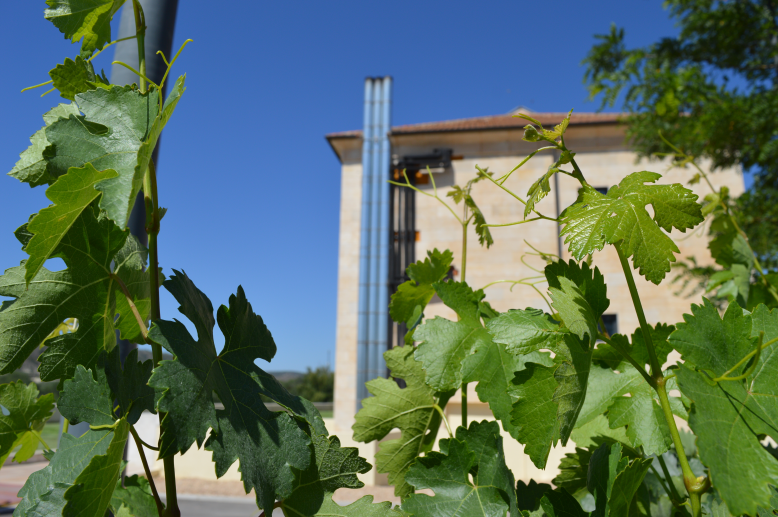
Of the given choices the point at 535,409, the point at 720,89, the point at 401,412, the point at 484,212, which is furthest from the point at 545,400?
the point at 484,212

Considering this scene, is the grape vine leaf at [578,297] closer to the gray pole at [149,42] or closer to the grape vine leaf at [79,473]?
the grape vine leaf at [79,473]

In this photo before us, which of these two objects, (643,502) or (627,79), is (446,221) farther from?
(643,502)

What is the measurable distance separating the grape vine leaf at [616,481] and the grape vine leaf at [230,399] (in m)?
0.19

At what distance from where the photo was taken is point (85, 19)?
409 mm

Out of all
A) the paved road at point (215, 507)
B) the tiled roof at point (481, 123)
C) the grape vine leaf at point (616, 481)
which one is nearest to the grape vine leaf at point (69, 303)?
the grape vine leaf at point (616, 481)

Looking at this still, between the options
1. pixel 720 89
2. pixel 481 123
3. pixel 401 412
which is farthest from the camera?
pixel 481 123

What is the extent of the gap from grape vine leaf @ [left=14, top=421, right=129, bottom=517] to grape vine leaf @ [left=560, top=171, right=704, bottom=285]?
0.31m

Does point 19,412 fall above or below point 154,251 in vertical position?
below

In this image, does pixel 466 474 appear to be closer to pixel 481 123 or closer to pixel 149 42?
pixel 149 42

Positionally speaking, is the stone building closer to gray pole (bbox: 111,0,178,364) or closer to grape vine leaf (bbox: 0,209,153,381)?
gray pole (bbox: 111,0,178,364)

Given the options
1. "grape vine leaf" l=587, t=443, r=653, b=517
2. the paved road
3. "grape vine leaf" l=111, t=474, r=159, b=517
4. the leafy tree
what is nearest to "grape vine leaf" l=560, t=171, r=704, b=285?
"grape vine leaf" l=587, t=443, r=653, b=517

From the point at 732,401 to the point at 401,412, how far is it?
33 cm

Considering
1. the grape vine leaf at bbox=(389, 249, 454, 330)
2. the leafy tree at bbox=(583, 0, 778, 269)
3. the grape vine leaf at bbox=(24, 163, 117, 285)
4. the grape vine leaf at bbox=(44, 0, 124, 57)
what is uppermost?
the leafy tree at bbox=(583, 0, 778, 269)

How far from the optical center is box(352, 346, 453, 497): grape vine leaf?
56cm
